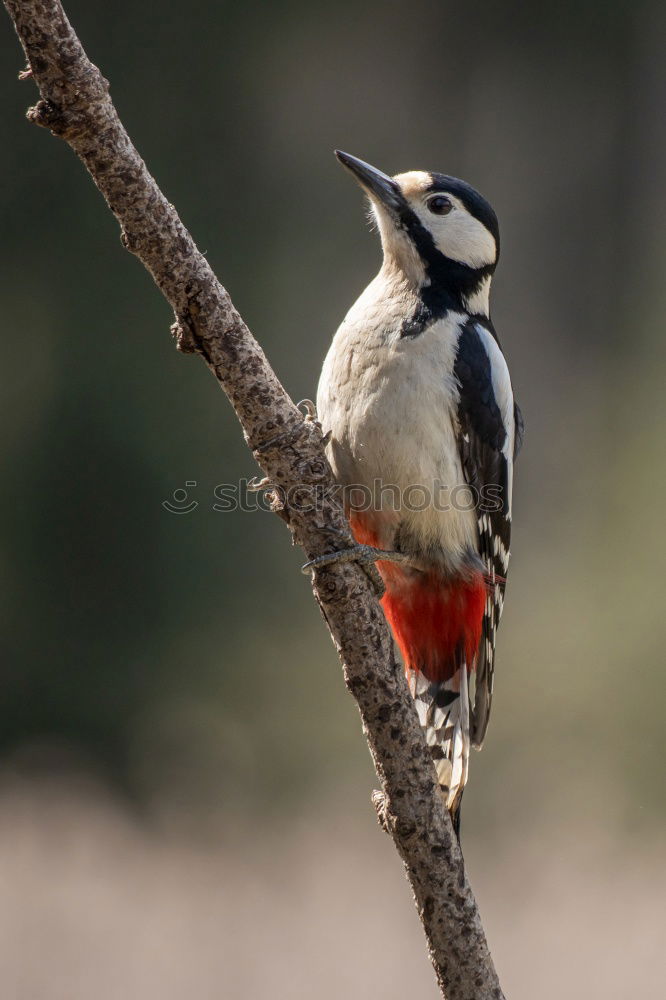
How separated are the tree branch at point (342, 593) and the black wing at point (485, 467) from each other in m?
0.71

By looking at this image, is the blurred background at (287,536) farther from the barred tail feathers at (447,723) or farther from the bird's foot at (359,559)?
the bird's foot at (359,559)

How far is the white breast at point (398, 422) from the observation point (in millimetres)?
2928

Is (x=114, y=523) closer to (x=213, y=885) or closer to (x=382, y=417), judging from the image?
(x=213, y=885)

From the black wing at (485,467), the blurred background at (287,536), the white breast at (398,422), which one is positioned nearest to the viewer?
the white breast at (398,422)

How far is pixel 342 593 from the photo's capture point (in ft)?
8.01

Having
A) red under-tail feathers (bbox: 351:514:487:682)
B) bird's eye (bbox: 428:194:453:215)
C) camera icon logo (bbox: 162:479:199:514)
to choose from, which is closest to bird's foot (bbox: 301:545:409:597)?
red under-tail feathers (bbox: 351:514:487:682)

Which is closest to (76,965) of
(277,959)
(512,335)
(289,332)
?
(277,959)

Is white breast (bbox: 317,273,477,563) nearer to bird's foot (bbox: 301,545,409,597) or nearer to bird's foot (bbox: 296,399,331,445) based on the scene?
Result: bird's foot (bbox: 296,399,331,445)

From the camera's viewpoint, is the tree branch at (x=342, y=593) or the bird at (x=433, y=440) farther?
the bird at (x=433, y=440)

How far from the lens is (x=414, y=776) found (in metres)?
2.44

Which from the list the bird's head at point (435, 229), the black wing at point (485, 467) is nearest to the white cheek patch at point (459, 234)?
the bird's head at point (435, 229)

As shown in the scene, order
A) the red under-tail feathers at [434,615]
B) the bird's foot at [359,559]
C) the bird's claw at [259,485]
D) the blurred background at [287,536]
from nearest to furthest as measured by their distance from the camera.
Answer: the bird's foot at [359,559], the bird's claw at [259,485], the red under-tail feathers at [434,615], the blurred background at [287,536]

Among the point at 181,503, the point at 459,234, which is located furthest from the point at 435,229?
the point at 181,503

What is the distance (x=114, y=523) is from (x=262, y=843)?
2.30 meters
